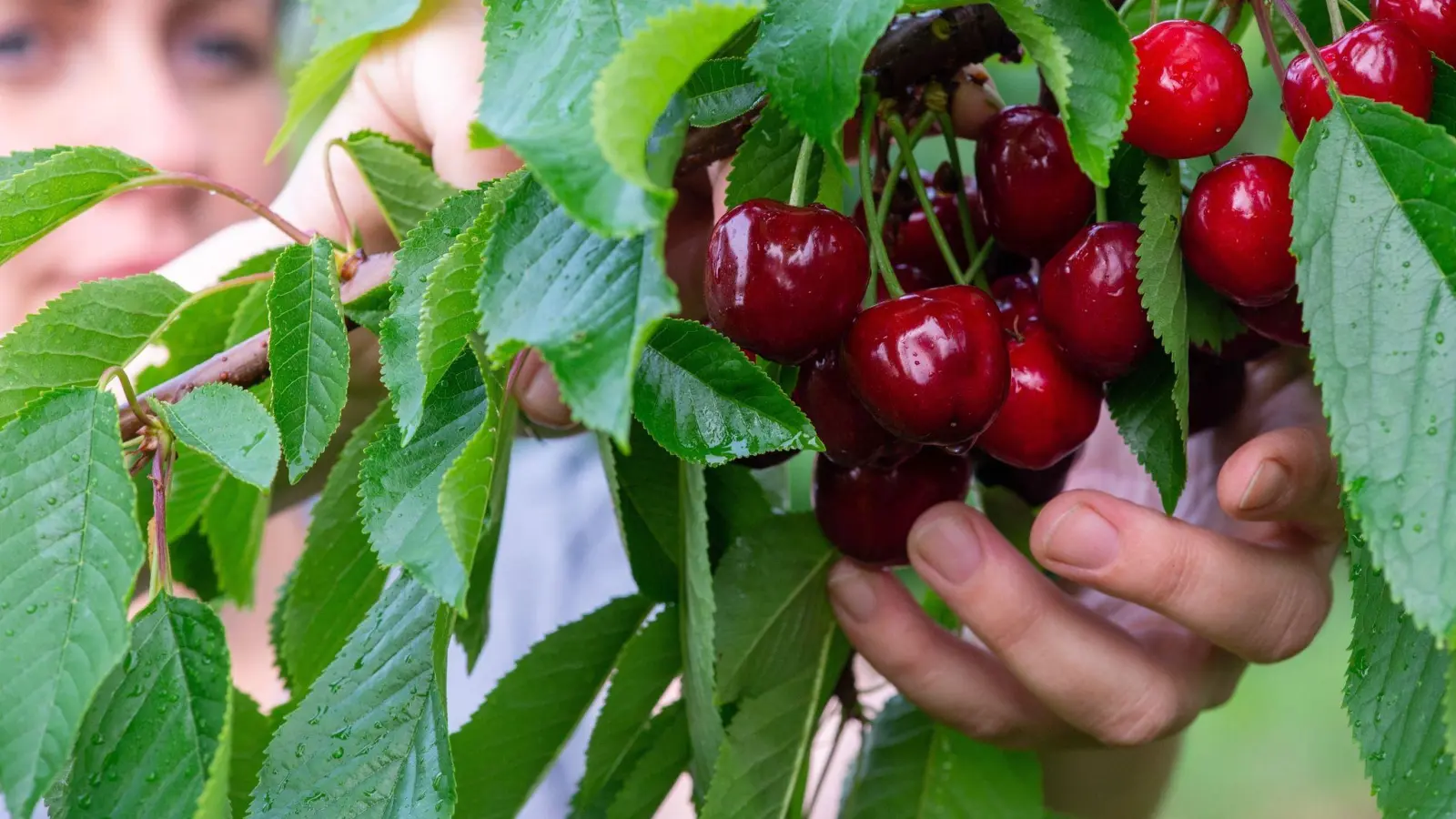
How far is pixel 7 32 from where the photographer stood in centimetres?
138

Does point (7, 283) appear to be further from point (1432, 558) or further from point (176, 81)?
point (1432, 558)

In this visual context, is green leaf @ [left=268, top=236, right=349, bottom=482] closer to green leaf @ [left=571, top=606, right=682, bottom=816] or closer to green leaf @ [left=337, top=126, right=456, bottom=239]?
green leaf @ [left=337, top=126, right=456, bottom=239]

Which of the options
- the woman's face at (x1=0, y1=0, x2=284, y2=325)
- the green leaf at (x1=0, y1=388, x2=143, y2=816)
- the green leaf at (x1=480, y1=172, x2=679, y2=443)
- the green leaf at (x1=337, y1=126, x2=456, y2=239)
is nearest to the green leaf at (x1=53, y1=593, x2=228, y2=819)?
the green leaf at (x1=0, y1=388, x2=143, y2=816)

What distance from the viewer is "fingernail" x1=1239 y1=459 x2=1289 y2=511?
47cm

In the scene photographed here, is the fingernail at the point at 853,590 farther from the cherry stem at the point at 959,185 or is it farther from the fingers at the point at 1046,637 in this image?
the cherry stem at the point at 959,185

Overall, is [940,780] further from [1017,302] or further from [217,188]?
[217,188]

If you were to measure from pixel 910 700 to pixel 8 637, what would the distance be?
19.1 inches

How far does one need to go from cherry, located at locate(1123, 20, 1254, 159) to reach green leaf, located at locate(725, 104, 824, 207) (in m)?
0.12

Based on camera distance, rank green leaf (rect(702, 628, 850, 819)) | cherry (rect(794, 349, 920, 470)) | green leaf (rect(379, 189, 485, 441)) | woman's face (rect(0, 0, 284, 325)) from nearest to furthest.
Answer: green leaf (rect(379, 189, 485, 441)), cherry (rect(794, 349, 920, 470)), green leaf (rect(702, 628, 850, 819)), woman's face (rect(0, 0, 284, 325))

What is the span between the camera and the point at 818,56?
285 mm

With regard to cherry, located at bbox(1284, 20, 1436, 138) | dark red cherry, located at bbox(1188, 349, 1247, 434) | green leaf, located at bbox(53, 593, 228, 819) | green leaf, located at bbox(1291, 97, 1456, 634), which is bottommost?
dark red cherry, located at bbox(1188, 349, 1247, 434)

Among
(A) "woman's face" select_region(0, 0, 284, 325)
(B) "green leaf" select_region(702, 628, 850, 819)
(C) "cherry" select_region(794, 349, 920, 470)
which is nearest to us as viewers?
(C) "cherry" select_region(794, 349, 920, 470)

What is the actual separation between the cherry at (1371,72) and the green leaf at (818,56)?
0.56 ft

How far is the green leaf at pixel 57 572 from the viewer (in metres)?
0.29
